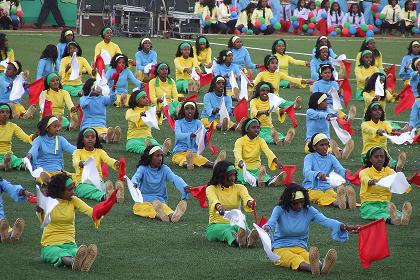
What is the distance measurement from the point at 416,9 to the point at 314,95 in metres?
23.1

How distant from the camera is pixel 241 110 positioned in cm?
2092

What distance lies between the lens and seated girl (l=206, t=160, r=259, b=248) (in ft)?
44.1

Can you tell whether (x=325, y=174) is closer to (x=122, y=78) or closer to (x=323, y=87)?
(x=323, y=87)

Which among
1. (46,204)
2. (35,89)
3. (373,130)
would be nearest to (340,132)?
(373,130)

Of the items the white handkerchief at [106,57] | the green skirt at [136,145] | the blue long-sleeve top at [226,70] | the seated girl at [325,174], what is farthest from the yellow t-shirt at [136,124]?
the white handkerchief at [106,57]

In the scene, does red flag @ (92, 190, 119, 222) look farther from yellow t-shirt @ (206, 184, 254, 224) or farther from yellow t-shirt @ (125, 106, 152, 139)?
yellow t-shirt @ (125, 106, 152, 139)

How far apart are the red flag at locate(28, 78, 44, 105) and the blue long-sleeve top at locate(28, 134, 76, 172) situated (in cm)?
471

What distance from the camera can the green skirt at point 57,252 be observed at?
12281mm

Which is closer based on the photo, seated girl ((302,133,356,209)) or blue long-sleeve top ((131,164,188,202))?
blue long-sleeve top ((131,164,188,202))

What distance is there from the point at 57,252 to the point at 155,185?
2.77m

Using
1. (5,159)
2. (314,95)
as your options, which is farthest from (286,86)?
(5,159)

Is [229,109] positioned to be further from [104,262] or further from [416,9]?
[416,9]

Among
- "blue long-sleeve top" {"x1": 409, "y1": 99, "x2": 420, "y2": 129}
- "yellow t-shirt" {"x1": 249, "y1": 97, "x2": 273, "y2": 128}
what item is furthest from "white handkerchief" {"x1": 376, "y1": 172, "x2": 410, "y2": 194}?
"blue long-sleeve top" {"x1": 409, "y1": 99, "x2": 420, "y2": 129}

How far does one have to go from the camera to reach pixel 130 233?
14.0 metres
